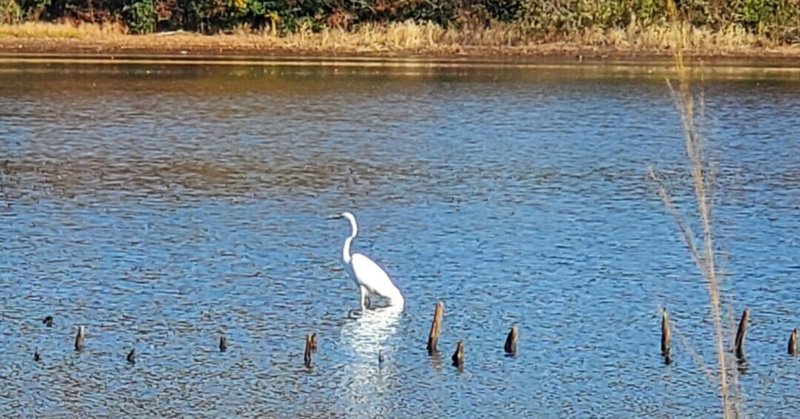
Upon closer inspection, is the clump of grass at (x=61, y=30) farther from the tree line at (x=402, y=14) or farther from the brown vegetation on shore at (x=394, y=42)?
the tree line at (x=402, y=14)

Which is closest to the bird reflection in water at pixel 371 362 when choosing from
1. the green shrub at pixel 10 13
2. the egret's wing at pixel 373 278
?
the egret's wing at pixel 373 278

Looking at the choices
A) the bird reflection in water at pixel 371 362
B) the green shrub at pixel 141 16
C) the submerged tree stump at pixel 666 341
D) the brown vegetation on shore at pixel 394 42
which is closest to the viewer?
the bird reflection in water at pixel 371 362

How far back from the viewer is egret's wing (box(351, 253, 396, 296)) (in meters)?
12.2

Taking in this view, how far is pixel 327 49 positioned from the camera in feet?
129

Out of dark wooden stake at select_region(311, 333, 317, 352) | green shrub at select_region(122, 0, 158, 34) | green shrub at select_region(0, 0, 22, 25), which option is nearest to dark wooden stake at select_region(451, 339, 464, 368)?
dark wooden stake at select_region(311, 333, 317, 352)

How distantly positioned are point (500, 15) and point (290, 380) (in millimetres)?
31669

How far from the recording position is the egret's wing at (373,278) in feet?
40.0

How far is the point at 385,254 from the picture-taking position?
14664 mm

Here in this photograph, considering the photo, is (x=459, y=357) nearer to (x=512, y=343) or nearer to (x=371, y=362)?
(x=512, y=343)

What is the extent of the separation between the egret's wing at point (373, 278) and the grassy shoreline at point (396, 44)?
25468 mm

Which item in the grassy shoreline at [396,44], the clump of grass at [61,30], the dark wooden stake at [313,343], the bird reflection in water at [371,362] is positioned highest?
the dark wooden stake at [313,343]

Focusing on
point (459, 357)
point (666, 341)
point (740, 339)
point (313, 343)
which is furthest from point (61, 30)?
point (740, 339)

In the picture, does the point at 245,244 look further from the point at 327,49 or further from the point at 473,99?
the point at 327,49

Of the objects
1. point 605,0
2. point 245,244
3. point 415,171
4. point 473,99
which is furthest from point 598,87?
point 245,244
